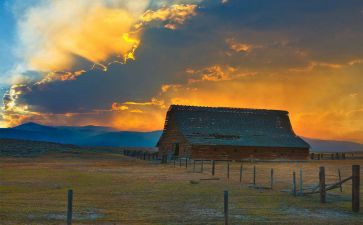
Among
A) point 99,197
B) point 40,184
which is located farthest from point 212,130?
A: point 99,197

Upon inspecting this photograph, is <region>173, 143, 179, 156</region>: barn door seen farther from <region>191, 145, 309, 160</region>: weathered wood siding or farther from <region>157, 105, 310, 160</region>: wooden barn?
<region>191, 145, 309, 160</region>: weathered wood siding

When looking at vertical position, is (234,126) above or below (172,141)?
above

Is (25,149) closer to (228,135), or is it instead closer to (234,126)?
(234,126)

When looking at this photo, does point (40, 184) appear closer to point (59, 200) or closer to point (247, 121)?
point (59, 200)

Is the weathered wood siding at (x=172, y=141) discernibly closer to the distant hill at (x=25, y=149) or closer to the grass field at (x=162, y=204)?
the distant hill at (x=25, y=149)

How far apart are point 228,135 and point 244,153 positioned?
388 centimetres

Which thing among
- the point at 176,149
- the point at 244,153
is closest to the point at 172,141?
the point at 176,149

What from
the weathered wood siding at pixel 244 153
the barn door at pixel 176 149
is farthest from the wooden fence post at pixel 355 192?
the barn door at pixel 176 149

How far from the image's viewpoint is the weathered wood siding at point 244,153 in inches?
2576

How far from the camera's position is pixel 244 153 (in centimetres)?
6831

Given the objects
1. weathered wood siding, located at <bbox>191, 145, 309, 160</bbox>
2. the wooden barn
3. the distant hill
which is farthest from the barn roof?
the distant hill

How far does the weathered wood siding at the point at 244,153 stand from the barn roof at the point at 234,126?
2.22 feet

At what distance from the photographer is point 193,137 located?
66625 millimetres

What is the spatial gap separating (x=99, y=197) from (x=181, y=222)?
7917 mm
